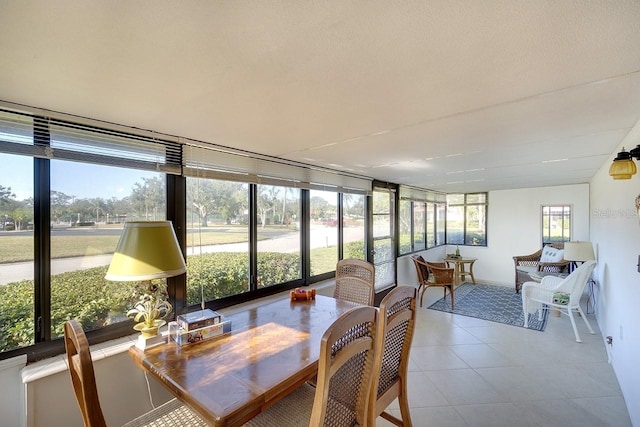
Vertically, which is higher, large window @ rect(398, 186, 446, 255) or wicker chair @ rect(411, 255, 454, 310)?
large window @ rect(398, 186, 446, 255)

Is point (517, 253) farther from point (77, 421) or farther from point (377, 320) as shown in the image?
point (77, 421)

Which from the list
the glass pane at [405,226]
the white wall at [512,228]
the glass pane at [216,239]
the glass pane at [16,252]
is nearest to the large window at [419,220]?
the glass pane at [405,226]

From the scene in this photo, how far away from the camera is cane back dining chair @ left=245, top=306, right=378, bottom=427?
3.80 feet

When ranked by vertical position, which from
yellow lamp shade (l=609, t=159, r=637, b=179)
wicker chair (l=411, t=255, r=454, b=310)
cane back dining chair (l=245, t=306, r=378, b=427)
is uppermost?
yellow lamp shade (l=609, t=159, r=637, b=179)

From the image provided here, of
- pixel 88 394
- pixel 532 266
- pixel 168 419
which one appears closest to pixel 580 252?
pixel 532 266

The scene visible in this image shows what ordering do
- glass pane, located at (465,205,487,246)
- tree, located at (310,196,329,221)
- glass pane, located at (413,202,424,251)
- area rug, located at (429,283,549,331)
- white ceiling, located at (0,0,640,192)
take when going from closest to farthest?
white ceiling, located at (0,0,640,192), tree, located at (310,196,329,221), area rug, located at (429,283,549,331), glass pane, located at (413,202,424,251), glass pane, located at (465,205,487,246)

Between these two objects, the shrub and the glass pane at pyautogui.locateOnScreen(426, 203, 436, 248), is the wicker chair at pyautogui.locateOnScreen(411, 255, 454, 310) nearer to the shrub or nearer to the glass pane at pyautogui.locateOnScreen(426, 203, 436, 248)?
the glass pane at pyautogui.locateOnScreen(426, 203, 436, 248)

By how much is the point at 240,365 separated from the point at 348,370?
0.54 m

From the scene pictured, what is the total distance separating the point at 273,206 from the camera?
3164 millimetres

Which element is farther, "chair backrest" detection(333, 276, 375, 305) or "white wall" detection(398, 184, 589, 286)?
"white wall" detection(398, 184, 589, 286)

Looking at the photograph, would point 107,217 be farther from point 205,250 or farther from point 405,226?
point 405,226

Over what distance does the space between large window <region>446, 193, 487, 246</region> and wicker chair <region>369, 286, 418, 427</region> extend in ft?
19.8

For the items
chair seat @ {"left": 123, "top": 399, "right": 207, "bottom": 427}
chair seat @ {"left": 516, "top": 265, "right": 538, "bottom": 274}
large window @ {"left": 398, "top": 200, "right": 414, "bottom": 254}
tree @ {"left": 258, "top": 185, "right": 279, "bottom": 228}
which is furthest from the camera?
large window @ {"left": 398, "top": 200, "right": 414, "bottom": 254}

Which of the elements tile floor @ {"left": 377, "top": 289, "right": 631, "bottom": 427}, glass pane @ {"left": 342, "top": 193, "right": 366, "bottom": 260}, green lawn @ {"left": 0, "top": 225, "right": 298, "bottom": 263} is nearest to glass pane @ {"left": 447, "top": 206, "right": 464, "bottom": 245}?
tile floor @ {"left": 377, "top": 289, "right": 631, "bottom": 427}
